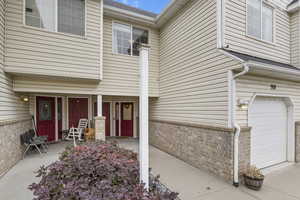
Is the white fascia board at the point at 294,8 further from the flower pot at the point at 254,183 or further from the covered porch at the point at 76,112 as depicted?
the covered porch at the point at 76,112

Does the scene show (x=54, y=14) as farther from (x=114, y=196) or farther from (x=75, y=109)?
(x=114, y=196)

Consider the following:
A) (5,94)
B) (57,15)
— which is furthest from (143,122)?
(57,15)

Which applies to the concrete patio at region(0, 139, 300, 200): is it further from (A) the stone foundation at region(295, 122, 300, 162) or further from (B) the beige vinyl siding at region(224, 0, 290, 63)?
(B) the beige vinyl siding at region(224, 0, 290, 63)

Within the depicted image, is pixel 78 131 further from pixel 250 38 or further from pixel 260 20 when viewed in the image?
pixel 260 20

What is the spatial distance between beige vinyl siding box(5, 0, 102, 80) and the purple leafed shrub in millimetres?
3214

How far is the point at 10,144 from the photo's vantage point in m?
4.13

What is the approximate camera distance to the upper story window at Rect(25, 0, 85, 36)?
14.3ft

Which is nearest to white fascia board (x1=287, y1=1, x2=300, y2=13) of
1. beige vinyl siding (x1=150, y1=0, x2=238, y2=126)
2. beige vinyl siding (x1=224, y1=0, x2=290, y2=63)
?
beige vinyl siding (x1=224, y1=0, x2=290, y2=63)

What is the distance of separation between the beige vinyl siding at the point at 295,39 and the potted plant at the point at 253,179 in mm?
4554

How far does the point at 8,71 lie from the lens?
13.2 feet

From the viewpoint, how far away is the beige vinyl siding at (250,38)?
399 cm

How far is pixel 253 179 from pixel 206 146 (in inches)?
49.0

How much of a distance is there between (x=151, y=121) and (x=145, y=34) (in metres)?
4.19

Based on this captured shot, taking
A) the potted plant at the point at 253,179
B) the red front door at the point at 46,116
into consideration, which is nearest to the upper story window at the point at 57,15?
the red front door at the point at 46,116
